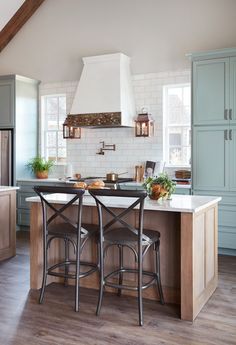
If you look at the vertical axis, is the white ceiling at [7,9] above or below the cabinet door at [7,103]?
above

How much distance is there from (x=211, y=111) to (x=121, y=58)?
1848 mm

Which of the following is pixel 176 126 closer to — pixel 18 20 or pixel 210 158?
pixel 210 158

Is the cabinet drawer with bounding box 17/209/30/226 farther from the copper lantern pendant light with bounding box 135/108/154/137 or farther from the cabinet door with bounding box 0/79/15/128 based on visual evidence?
the copper lantern pendant light with bounding box 135/108/154/137

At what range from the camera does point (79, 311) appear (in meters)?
3.23

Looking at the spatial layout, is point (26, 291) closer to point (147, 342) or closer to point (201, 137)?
point (147, 342)

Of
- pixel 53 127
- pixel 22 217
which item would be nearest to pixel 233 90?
pixel 53 127

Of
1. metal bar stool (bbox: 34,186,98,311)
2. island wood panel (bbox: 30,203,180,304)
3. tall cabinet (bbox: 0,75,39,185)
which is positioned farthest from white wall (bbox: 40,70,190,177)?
metal bar stool (bbox: 34,186,98,311)

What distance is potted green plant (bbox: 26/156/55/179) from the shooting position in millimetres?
6953

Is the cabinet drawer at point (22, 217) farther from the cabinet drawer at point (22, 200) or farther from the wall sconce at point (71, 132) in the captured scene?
the wall sconce at point (71, 132)

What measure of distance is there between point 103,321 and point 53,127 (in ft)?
15.9

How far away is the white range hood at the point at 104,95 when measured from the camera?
6.05 m

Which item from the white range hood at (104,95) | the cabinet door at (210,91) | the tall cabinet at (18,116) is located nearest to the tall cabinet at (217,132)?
the cabinet door at (210,91)

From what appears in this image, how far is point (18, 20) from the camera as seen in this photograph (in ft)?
23.7

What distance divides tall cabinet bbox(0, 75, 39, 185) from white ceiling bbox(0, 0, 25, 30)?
1132 millimetres
